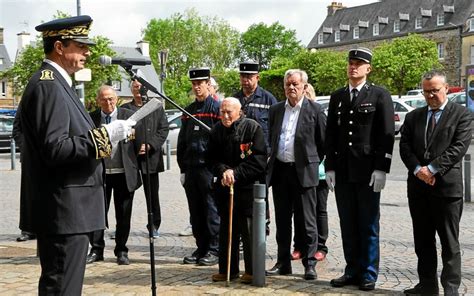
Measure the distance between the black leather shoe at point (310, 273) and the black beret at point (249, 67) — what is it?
8.17ft

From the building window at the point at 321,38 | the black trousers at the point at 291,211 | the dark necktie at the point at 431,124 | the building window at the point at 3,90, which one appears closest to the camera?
the dark necktie at the point at 431,124

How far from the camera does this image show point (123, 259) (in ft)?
24.9

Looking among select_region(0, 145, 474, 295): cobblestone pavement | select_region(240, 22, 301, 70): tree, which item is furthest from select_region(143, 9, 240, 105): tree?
select_region(0, 145, 474, 295): cobblestone pavement

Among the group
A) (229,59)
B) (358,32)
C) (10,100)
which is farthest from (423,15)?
(10,100)

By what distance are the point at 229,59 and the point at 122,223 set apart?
236 ft

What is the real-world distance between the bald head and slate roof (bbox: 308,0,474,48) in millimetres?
72747

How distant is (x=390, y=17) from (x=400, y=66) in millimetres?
32996

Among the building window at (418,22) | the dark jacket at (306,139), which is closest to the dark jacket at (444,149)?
the dark jacket at (306,139)

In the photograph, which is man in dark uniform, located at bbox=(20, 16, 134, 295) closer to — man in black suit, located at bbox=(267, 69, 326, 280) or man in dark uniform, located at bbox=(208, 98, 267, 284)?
man in dark uniform, located at bbox=(208, 98, 267, 284)

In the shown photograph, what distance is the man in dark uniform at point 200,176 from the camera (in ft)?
25.2

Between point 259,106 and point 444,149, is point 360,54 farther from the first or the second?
point 259,106

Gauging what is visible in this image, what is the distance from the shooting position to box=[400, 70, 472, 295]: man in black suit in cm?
575

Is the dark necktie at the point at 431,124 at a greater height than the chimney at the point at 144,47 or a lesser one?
lesser

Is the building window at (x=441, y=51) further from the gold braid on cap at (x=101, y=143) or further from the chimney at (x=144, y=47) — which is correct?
the gold braid on cap at (x=101, y=143)
